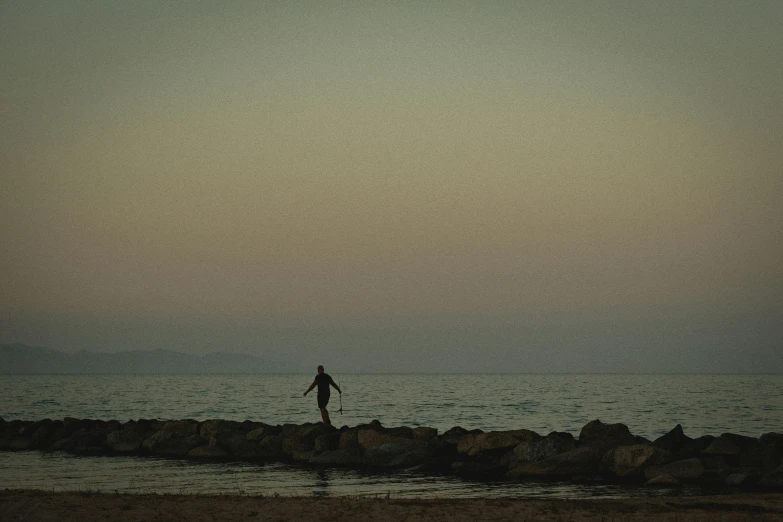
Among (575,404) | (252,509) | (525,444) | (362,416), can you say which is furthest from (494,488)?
(575,404)

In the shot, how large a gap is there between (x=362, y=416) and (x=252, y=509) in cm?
2869

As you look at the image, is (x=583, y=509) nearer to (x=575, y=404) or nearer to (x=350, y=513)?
(x=350, y=513)

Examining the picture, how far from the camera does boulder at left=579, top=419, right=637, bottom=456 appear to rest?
19.9 meters

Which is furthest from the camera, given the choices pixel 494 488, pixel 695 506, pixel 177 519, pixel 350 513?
pixel 494 488

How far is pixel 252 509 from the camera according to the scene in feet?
42.2

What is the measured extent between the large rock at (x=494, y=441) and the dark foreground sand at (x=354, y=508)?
21.7ft

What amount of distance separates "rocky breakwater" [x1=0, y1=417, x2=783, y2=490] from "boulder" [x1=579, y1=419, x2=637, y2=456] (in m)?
0.03

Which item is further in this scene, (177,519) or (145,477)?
(145,477)

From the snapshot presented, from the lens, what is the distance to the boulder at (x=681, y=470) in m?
17.5

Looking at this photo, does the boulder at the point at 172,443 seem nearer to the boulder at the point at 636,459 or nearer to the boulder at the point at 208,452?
the boulder at the point at 208,452

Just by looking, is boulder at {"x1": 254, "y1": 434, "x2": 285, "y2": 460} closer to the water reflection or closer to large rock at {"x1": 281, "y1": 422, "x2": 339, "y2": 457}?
large rock at {"x1": 281, "y1": 422, "x2": 339, "y2": 457}

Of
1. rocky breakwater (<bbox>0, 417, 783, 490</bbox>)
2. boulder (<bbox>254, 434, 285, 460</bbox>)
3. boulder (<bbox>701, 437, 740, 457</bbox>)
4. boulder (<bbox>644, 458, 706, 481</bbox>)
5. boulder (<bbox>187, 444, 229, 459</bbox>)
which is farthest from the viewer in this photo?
boulder (<bbox>254, 434, 285, 460</bbox>)

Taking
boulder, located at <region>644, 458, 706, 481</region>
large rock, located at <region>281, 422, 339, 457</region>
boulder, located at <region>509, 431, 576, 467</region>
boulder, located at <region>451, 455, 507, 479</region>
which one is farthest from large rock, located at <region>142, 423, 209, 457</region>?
boulder, located at <region>644, 458, 706, 481</region>

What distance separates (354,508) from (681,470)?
8281mm
